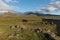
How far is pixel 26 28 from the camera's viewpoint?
24.5 ft

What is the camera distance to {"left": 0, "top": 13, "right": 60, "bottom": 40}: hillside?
6973mm

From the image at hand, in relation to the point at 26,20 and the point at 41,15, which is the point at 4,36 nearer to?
the point at 26,20

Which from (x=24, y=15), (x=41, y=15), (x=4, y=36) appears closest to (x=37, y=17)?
(x=41, y=15)

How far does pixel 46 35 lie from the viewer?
298 inches

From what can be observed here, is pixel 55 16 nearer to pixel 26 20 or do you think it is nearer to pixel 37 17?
pixel 37 17

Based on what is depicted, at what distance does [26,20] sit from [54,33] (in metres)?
1.51

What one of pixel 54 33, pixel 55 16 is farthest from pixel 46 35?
pixel 55 16

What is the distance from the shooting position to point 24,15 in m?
7.71

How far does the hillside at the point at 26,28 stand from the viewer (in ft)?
22.9

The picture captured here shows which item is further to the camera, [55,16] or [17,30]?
[55,16]

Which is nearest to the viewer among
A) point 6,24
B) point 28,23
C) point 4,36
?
point 4,36

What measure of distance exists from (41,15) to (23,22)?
98 centimetres

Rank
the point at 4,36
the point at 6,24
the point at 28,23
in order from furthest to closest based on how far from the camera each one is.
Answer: the point at 28,23 < the point at 6,24 < the point at 4,36

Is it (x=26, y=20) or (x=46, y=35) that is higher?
(x=26, y=20)
